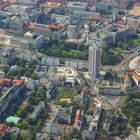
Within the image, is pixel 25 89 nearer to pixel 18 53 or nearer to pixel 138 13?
pixel 18 53

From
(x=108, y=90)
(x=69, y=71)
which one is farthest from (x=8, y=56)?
(x=108, y=90)

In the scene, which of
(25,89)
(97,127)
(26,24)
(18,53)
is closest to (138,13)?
(26,24)

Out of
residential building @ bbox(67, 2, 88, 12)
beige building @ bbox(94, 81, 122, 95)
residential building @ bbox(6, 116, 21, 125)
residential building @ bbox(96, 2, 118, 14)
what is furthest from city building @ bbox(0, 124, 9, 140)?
residential building @ bbox(96, 2, 118, 14)

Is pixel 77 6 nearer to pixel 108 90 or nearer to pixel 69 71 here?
pixel 69 71

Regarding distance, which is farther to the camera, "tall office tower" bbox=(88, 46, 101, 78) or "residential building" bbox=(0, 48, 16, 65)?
"residential building" bbox=(0, 48, 16, 65)

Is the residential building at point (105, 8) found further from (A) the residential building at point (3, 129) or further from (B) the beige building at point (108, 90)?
(A) the residential building at point (3, 129)

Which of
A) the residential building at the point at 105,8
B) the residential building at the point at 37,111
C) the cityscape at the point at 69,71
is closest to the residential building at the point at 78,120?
the cityscape at the point at 69,71

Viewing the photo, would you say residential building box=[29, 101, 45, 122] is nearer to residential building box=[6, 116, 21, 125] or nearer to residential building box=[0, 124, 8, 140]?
residential building box=[6, 116, 21, 125]
